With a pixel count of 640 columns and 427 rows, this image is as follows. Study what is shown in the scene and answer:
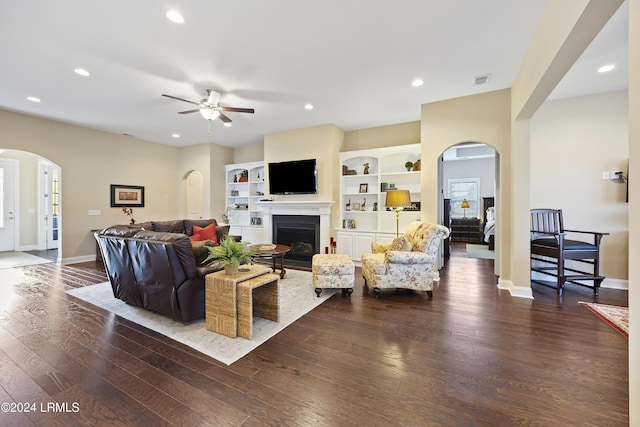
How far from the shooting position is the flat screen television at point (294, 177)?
5.51 m

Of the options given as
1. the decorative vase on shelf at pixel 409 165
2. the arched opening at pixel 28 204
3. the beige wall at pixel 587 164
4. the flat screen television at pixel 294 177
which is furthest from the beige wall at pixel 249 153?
the beige wall at pixel 587 164

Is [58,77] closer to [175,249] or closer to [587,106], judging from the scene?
[175,249]

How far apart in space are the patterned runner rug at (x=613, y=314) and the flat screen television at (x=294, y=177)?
443 cm

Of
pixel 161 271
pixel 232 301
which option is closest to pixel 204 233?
pixel 161 271

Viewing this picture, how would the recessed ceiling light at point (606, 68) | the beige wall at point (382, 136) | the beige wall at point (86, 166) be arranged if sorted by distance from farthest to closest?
the beige wall at point (382, 136), the beige wall at point (86, 166), the recessed ceiling light at point (606, 68)

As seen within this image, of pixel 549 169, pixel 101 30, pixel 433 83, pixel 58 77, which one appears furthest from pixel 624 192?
pixel 58 77

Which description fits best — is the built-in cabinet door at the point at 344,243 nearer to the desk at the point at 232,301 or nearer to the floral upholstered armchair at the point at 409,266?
A: the floral upholstered armchair at the point at 409,266

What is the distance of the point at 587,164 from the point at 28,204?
12.4 meters

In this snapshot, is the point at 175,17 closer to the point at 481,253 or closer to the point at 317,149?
the point at 317,149

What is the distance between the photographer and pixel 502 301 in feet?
11.0

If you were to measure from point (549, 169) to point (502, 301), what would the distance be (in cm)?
244

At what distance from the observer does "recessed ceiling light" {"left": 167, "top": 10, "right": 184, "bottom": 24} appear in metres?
2.37

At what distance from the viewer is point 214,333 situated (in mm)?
2496

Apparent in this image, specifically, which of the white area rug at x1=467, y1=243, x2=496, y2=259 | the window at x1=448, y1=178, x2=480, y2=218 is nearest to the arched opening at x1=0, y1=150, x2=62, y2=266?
the white area rug at x1=467, y1=243, x2=496, y2=259
